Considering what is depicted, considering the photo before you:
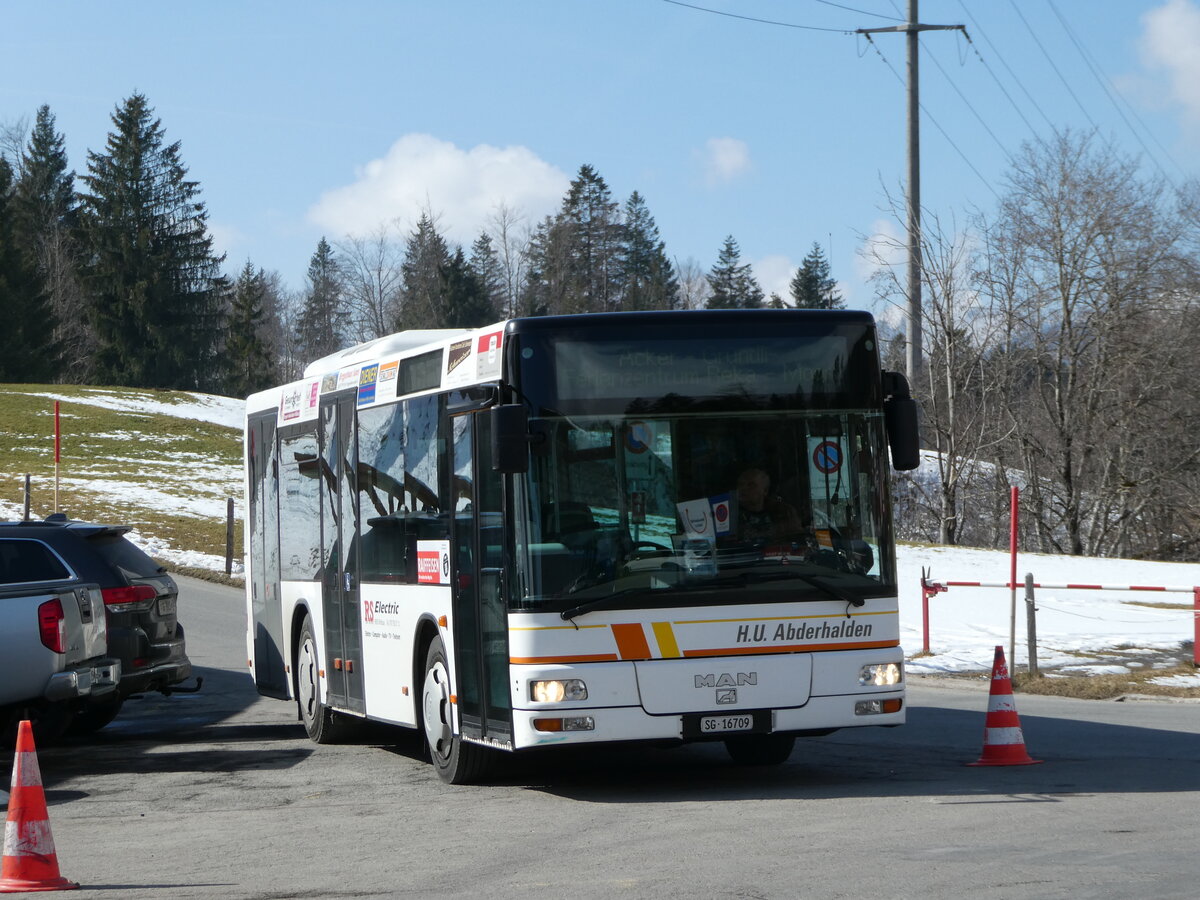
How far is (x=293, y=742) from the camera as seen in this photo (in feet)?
43.2

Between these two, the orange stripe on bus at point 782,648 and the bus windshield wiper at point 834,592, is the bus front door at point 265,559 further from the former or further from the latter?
the bus windshield wiper at point 834,592

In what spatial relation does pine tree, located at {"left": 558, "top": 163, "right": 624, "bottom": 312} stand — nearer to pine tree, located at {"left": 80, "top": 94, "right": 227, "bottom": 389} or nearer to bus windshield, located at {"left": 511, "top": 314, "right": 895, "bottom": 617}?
pine tree, located at {"left": 80, "top": 94, "right": 227, "bottom": 389}

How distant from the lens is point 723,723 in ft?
29.9

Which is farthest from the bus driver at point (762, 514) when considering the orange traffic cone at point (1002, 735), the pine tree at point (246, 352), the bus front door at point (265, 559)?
the pine tree at point (246, 352)

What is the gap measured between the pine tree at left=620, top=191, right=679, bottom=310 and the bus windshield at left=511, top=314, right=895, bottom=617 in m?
97.3

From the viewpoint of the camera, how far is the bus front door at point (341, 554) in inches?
469

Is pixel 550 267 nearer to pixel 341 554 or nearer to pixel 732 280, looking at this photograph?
pixel 732 280

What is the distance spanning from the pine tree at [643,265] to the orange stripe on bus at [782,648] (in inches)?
3842

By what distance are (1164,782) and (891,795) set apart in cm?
171

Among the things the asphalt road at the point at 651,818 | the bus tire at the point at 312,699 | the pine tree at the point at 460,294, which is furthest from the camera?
the pine tree at the point at 460,294

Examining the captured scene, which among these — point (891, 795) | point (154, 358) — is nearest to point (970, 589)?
point (891, 795)

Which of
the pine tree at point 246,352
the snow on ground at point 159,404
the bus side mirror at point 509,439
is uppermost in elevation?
the pine tree at point 246,352

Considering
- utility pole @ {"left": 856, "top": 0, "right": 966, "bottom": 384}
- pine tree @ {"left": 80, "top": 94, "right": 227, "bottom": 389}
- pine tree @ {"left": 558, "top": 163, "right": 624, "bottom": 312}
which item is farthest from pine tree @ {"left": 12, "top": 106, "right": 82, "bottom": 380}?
utility pole @ {"left": 856, "top": 0, "right": 966, "bottom": 384}

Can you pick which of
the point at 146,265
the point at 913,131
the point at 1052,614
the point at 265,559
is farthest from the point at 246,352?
the point at 265,559
